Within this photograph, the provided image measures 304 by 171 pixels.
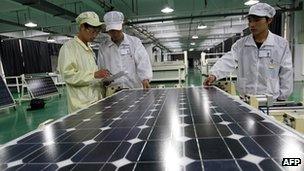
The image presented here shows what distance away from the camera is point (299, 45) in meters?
9.77

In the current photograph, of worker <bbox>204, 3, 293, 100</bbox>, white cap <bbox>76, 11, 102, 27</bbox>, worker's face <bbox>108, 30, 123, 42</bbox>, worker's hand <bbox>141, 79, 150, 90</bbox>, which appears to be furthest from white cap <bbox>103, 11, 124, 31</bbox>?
worker <bbox>204, 3, 293, 100</bbox>

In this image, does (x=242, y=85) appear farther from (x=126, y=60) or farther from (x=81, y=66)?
(x=81, y=66)

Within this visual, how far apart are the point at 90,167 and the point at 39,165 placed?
0.64 ft

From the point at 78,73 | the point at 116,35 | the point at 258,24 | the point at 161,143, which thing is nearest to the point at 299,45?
the point at 258,24

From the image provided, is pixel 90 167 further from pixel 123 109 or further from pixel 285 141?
pixel 123 109

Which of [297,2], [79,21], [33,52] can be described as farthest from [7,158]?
[33,52]

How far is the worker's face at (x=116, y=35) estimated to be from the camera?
9.50 feet

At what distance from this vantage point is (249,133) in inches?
41.7

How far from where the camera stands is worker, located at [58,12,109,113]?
2354 millimetres

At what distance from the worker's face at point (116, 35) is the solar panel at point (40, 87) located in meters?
5.78

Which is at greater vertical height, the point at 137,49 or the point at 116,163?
Result: the point at 137,49

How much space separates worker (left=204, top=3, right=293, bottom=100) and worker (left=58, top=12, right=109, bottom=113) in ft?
5.03

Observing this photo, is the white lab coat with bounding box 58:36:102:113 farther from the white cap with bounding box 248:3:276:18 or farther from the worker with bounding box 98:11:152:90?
the white cap with bounding box 248:3:276:18

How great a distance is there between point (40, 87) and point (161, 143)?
26.9 ft
